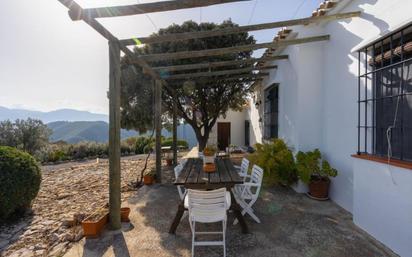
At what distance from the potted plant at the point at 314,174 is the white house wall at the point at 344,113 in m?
0.19

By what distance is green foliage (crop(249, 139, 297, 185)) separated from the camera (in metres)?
4.96

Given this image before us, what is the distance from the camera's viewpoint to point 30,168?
13.2ft

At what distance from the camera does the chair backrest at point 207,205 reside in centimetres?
254

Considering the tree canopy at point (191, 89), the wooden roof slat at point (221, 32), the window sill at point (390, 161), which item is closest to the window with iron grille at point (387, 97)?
the window sill at point (390, 161)

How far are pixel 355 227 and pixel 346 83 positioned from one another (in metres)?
2.42

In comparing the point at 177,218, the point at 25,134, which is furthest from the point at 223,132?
the point at 177,218

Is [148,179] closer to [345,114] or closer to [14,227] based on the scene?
[14,227]

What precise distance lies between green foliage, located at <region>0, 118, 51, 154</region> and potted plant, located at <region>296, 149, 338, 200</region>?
1192 cm

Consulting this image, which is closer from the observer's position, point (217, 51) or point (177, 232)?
point (177, 232)

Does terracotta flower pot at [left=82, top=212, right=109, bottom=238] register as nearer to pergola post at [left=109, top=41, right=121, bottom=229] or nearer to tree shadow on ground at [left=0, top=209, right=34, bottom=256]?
pergola post at [left=109, top=41, right=121, bottom=229]

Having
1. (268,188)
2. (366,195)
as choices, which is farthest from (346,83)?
(268,188)

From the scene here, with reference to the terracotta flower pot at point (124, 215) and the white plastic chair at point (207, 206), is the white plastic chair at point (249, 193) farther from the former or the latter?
the terracotta flower pot at point (124, 215)

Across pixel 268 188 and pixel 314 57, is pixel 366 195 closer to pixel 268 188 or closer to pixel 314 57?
pixel 268 188

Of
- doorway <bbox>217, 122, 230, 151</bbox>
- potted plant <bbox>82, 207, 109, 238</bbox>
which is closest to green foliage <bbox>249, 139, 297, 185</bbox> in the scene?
potted plant <bbox>82, 207, 109, 238</bbox>
